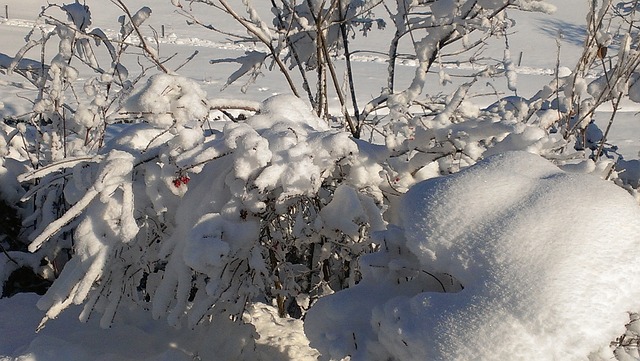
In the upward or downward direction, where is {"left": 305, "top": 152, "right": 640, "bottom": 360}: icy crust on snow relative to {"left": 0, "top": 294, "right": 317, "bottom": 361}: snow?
upward

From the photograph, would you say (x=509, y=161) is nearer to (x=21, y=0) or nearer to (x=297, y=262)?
(x=297, y=262)

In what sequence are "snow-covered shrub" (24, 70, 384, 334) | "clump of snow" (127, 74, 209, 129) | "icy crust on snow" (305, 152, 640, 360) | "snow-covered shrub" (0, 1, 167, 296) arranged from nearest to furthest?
"icy crust on snow" (305, 152, 640, 360) < "snow-covered shrub" (24, 70, 384, 334) < "clump of snow" (127, 74, 209, 129) < "snow-covered shrub" (0, 1, 167, 296)

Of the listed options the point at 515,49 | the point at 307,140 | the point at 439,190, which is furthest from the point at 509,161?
the point at 515,49

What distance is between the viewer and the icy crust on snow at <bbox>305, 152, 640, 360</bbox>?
4.14 feet

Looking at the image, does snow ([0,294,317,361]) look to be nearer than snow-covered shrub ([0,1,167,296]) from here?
Yes

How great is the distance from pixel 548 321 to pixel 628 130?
7.61 meters

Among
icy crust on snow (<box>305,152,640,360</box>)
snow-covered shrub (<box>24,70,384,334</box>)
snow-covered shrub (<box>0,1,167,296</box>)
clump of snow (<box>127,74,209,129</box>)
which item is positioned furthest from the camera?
snow-covered shrub (<box>0,1,167,296</box>)

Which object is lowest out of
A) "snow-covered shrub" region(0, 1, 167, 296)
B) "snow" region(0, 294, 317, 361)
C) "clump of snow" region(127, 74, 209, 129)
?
"snow" region(0, 294, 317, 361)

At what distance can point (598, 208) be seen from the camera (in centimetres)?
142

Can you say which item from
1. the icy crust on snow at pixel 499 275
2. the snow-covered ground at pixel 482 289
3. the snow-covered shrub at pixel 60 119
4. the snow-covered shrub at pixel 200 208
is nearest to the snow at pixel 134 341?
the snow-covered ground at pixel 482 289

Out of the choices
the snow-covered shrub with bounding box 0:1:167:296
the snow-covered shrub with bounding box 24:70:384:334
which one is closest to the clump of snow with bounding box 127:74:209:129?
the snow-covered shrub with bounding box 24:70:384:334

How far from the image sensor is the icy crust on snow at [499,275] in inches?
49.7

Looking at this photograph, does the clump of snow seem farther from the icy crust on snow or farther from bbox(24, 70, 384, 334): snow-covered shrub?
the icy crust on snow

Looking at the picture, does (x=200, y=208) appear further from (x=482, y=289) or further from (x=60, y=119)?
(x=60, y=119)
